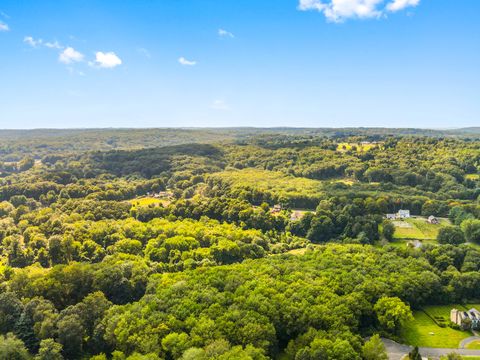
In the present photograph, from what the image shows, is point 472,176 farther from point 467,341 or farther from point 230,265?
point 230,265

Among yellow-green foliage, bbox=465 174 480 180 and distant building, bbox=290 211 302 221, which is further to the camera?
yellow-green foliage, bbox=465 174 480 180

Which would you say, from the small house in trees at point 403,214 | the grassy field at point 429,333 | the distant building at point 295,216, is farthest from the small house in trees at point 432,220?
the grassy field at point 429,333

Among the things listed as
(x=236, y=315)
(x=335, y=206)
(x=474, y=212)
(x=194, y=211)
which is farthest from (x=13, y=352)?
(x=474, y=212)

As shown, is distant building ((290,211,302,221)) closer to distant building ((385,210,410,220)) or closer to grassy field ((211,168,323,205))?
grassy field ((211,168,323,205))

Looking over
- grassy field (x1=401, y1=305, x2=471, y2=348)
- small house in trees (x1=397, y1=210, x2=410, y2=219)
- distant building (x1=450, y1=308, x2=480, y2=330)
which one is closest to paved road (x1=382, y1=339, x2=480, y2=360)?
grassy field (x1=401, y1=305, x2=471, y2=348)

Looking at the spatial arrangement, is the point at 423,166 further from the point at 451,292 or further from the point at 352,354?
the point at 352,354

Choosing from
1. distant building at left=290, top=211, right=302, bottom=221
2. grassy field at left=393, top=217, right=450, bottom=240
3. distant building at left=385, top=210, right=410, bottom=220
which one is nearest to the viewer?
grassy field at left=393, top=217, right=450, bottom=240
